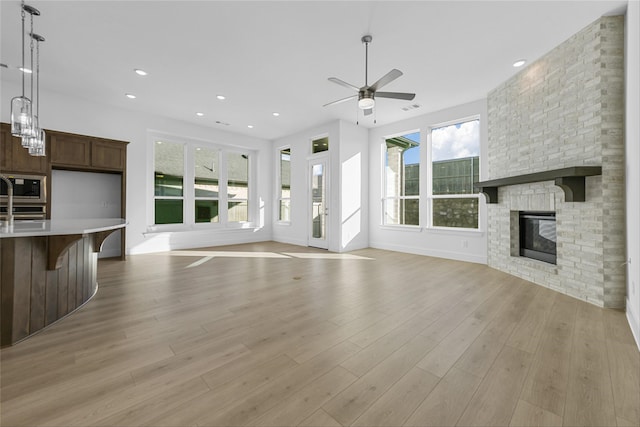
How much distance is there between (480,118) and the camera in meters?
5.13

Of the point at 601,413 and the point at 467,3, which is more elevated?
the point at 467,3

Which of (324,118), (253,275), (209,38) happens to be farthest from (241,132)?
(253,275)

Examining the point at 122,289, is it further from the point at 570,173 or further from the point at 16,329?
the point at 570,173

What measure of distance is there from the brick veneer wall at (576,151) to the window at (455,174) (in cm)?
94

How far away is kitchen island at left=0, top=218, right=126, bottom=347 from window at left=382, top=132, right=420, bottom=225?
554 cm

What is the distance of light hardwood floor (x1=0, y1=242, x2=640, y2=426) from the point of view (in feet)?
4.51

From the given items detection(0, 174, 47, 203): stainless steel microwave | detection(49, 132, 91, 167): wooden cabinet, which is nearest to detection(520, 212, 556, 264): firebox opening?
detection(49, 132, 91, 167): wooden cabinet

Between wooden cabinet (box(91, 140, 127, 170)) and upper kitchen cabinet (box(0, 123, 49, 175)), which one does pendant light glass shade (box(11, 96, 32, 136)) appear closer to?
upper kitchen cabinet (box(0, 123, 49, 175))

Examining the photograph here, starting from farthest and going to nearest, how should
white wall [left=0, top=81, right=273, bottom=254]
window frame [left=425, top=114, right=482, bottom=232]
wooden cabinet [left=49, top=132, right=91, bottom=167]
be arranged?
window frame [left=425, top=114, right=482, bottom=232], white wall [left=0, top=81, right=273, bottom=254], wooden cabinet [left=49, top=132, right=91, bottom=167]

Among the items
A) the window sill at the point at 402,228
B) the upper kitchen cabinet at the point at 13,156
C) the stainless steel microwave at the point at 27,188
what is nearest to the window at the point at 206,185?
the stainless steel microwave at the point at 27,188

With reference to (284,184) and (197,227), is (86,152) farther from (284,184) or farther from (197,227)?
(284,184)

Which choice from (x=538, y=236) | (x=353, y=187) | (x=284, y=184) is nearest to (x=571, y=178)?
(x=538, y=236)

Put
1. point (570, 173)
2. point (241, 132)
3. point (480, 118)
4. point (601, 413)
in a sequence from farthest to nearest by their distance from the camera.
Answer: point (241, 132)
point (480, 118)
point (570, 173)
point (601, 413)

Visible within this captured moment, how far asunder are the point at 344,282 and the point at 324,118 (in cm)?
408
